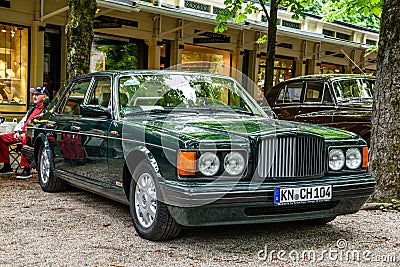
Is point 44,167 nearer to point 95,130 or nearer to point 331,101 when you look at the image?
point 95,130

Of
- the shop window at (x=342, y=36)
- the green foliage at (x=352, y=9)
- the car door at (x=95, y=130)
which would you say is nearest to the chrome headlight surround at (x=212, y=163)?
the car door at (x=95, y=130)

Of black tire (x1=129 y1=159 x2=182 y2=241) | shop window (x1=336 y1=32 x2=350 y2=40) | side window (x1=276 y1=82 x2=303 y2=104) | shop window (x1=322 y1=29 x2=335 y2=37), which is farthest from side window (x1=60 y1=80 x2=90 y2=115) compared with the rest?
shop window (x1=336 y1=32 x2=350 y2=40)

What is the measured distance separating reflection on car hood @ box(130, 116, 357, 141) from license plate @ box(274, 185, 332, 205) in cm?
52

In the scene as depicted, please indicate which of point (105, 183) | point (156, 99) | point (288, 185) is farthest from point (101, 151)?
point (288, 185)

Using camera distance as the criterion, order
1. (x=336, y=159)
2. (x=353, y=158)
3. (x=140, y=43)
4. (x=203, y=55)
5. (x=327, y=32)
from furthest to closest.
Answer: (x=327, y=32)
(x=203, y=55)
(x=140, y=43)
(x=353, y=158)
(x=336, y=159)

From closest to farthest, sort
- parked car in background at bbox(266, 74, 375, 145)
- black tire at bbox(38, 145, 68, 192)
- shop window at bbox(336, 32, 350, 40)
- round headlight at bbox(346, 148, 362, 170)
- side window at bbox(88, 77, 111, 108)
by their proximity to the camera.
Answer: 1. round headlight at bbox(346, 148, 362, 170)
2. side window at bbox(88, 77, 111, 108)
3. black tire at bbox(38, 145, 68, 192)
4. parked car in background at bbox(266, 74, 375, 145)
5. shop window at bbox(336, 32, 350, 40)

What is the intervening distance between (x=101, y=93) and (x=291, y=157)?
8.54 feet

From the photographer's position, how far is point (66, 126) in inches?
287

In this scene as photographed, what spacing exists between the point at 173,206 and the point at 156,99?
1746 millimetres

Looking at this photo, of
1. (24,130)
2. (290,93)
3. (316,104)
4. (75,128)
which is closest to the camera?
(75,128)

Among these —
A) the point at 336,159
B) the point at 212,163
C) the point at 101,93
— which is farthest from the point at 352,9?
the point at 212,163

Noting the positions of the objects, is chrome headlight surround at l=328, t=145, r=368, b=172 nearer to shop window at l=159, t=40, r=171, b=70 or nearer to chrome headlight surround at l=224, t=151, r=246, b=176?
chrome headlight surround at l=224, t=151, r=246, b=176

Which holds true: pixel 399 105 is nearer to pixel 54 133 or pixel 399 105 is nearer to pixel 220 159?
pixel 220 159

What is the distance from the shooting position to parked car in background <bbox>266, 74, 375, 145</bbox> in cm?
1069
